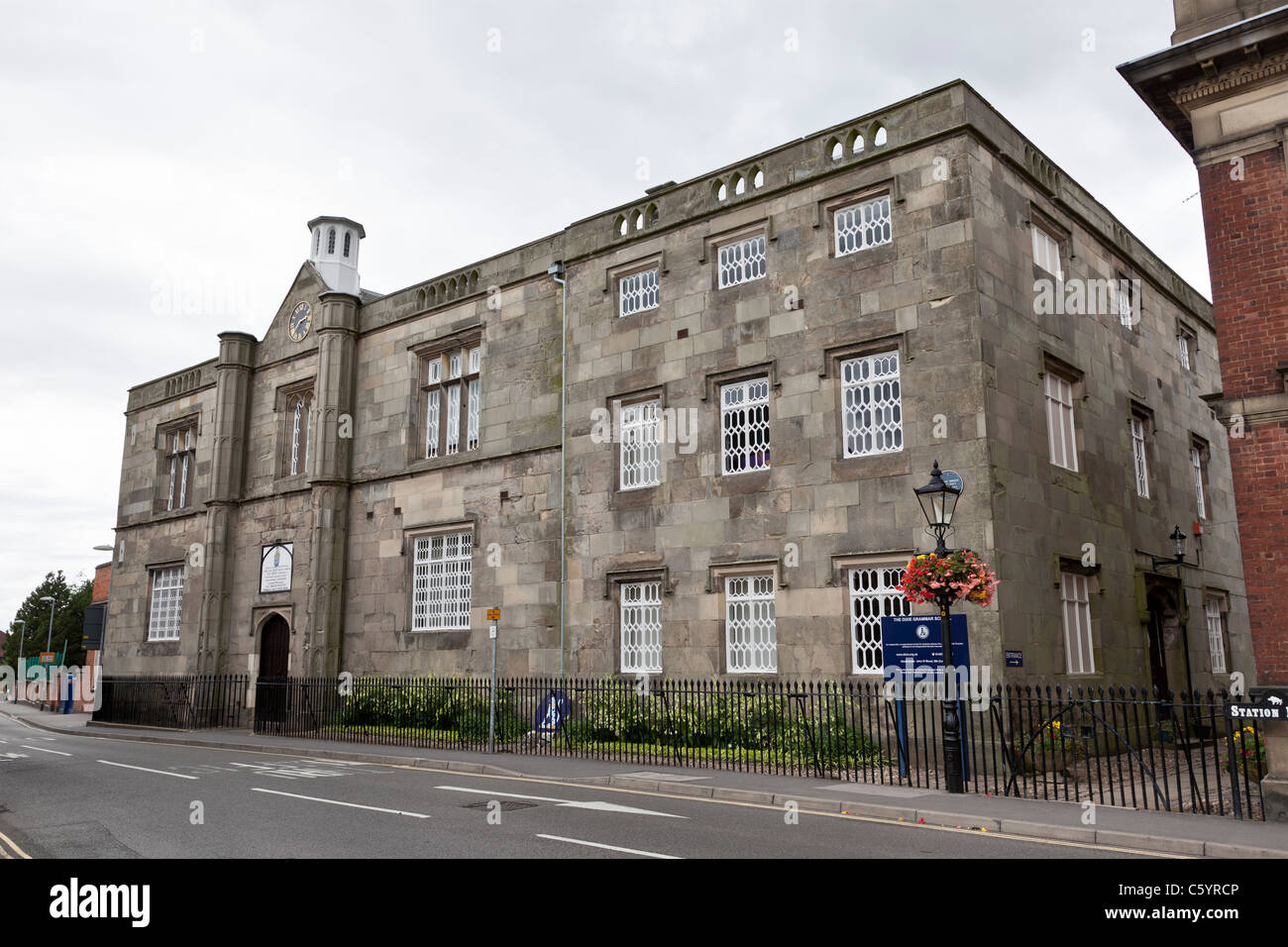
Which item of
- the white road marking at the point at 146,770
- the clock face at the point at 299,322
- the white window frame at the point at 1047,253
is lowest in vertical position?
the white road marking at the point at 146,770

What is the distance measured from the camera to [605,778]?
14297 millimetres

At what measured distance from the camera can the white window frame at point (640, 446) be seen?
2020 cm

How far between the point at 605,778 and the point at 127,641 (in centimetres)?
2501

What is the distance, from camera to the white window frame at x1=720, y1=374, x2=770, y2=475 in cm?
1869

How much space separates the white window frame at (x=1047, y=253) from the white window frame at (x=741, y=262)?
5204mm

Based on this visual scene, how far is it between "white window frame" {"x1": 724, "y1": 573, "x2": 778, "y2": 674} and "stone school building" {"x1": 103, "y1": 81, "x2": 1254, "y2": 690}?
6cm

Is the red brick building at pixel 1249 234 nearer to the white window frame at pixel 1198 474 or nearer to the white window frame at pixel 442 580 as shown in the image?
the white window frame at pixel 1198 474

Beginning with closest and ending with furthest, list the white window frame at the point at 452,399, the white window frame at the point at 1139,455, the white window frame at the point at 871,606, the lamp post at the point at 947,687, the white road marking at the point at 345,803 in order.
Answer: the white road marking at the point at 345,803
the lamp post at the point at 947,687
the white window frame at the point at 871,606
the white window frame at the point at 1139,455
the white window frame at the point at 452,399

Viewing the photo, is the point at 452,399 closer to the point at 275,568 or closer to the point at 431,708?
the point at 275,568

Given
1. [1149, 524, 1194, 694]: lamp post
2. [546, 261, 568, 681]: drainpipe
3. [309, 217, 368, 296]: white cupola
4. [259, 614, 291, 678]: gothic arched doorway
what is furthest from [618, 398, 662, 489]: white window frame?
[309, 217, 368, 296]: white cupola

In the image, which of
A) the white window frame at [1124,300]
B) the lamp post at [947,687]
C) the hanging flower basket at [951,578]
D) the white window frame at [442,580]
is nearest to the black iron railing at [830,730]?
the lamp post at [947,687]

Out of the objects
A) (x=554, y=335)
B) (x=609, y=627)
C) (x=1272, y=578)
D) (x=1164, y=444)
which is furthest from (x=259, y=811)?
(x=1164, y=444)

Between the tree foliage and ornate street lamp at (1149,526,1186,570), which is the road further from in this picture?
the tree foliage
